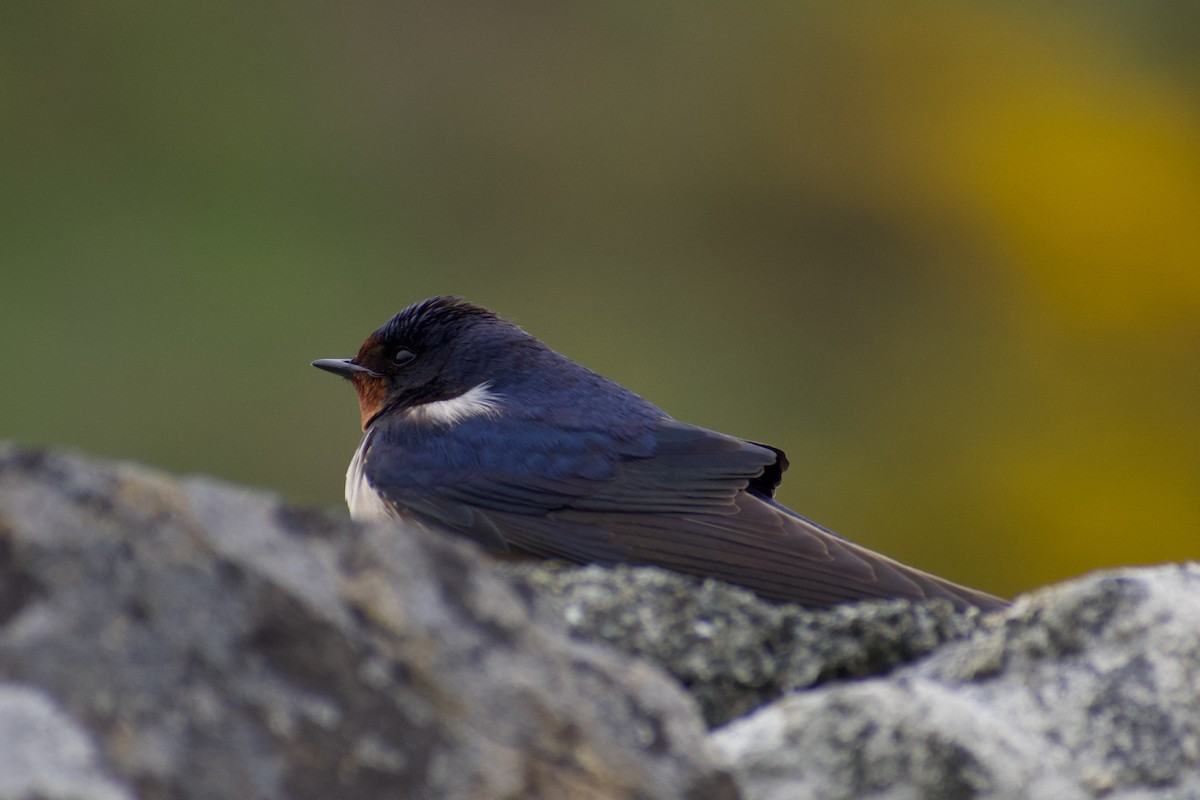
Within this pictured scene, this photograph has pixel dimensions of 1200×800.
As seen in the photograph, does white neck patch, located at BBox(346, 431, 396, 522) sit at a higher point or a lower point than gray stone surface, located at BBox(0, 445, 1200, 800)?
lower

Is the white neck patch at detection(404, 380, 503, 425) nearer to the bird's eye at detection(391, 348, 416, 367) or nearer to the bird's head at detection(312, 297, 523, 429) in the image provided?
the bird's head at detection(312, 297, 523, 429)

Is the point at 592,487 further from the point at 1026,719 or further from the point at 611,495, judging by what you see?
the point at 1026,719

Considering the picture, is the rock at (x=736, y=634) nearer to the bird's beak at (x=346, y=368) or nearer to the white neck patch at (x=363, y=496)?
the white neck patch at (x=363, y=496)

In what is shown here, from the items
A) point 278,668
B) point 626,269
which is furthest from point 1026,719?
point 626,269

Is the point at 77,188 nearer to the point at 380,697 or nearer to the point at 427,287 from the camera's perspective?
the point at 427,287

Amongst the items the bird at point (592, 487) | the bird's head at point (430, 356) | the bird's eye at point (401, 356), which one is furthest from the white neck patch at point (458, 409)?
the bird's eye at point (401, 356)

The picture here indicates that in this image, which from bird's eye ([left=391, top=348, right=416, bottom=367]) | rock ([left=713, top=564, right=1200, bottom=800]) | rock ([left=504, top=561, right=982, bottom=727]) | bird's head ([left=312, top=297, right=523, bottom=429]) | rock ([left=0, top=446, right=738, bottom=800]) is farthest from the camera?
bird's eye ([left=391, top=348, right=416, bottom=367])

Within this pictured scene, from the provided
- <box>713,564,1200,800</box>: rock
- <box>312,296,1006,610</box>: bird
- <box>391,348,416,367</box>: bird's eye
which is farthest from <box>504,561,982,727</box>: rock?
<box>391,348,416,367</box>: bird's eye
